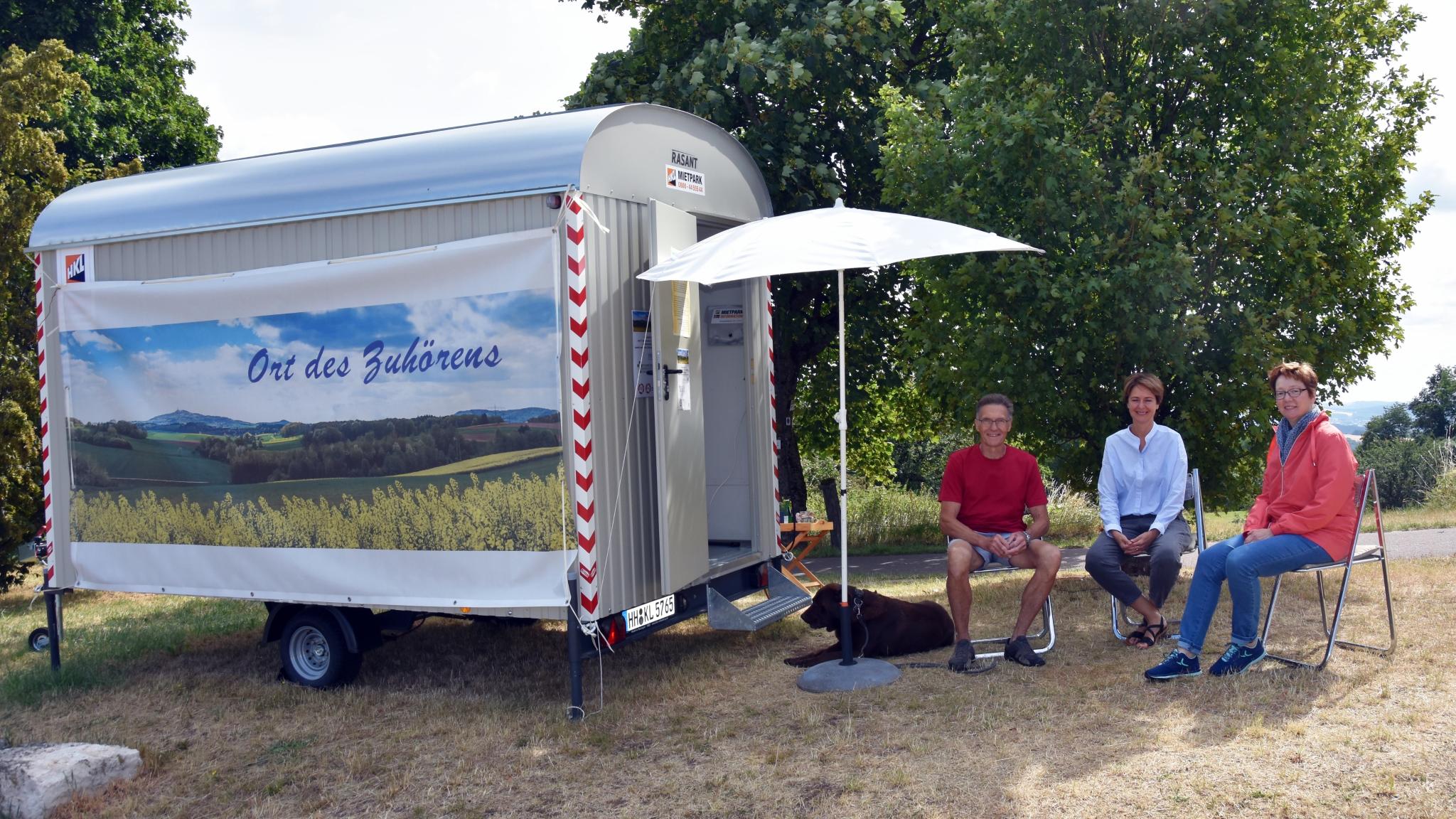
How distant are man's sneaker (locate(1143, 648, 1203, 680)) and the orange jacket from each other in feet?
2.26

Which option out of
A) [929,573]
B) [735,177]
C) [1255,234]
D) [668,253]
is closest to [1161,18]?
[1255,234]

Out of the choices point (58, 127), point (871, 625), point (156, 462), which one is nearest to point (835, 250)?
point (871, 625)

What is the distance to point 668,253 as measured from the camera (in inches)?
230

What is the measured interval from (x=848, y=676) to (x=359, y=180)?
3.46 metres

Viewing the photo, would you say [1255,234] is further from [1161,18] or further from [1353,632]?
[1353,632]

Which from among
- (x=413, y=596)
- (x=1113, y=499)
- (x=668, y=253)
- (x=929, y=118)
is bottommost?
(x=413, y=596)

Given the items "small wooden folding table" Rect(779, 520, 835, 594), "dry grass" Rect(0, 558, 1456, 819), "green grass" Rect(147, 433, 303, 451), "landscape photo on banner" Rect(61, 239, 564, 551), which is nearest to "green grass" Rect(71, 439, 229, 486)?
"landscape photo on banner" Rect(61, 239, 564, 551)

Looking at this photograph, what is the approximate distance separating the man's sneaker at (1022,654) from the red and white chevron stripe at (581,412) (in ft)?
6.83

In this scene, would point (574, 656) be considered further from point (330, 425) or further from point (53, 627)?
point (53, 627)

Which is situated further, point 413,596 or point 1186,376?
point 1186,376

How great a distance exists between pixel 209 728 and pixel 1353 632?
18.9 feet

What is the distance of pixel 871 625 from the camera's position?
6.03 metres

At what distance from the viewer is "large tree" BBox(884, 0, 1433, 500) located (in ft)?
23.2

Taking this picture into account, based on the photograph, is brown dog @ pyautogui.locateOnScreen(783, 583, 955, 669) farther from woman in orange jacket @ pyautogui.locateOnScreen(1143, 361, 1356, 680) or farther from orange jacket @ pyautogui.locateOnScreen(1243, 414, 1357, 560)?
orange jacket @ pyautogui.locateOnScreen(1243, 414, 1357, 560)
